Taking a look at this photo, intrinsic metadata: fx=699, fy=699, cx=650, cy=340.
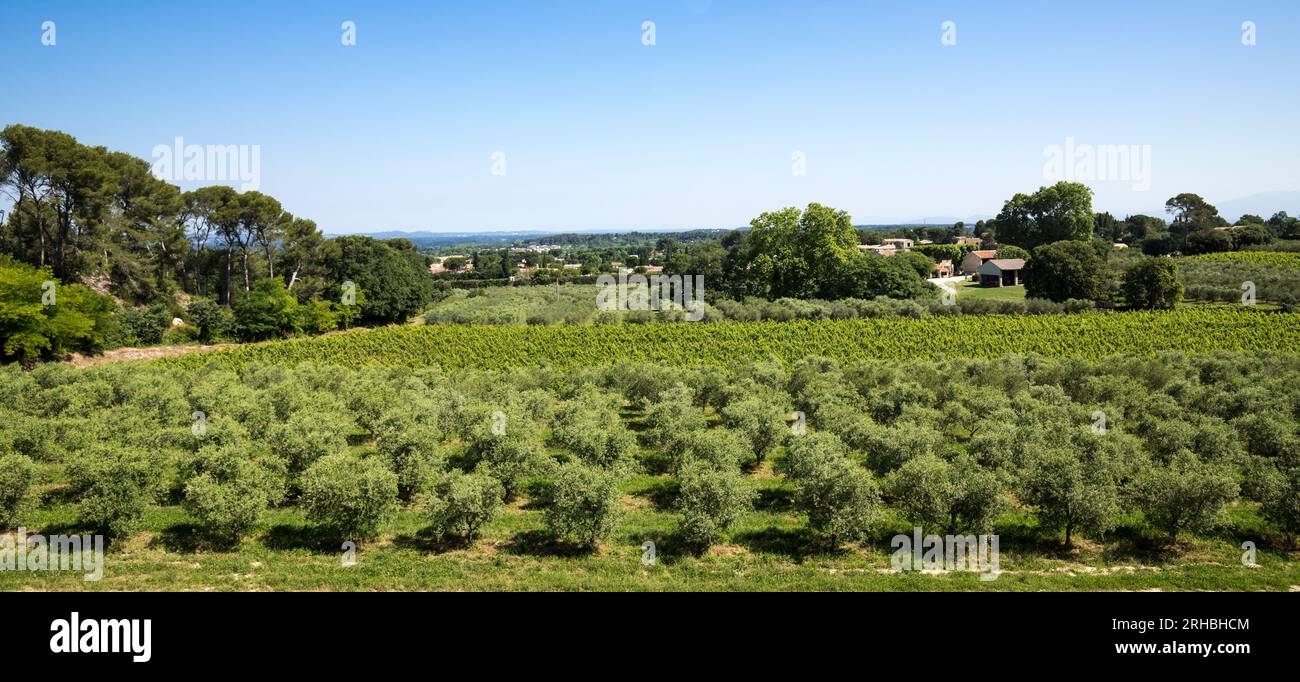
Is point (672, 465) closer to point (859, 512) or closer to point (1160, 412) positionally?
point (859, 512)

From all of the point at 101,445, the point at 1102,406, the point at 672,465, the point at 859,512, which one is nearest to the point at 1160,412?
the point at 1102,406

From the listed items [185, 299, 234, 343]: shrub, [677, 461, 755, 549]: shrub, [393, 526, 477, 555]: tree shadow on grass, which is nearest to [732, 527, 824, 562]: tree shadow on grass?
[677, 461, 755, 549]: shrub

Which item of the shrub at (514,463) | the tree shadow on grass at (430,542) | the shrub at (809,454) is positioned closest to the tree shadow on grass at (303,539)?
the tree shadow on grass at (430,542)

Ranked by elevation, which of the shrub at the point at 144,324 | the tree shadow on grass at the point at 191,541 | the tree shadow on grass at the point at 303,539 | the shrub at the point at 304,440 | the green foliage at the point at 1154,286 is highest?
the green foliage at the point at 1154,286

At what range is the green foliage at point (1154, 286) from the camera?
54062 millimetres

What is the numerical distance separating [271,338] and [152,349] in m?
8.79

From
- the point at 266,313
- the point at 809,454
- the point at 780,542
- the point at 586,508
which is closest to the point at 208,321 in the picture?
the point at 266,313

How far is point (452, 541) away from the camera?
17.8 meters

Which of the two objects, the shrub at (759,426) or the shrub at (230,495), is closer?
the shrub at (230,495)

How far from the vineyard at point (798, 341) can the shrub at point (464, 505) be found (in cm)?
2225

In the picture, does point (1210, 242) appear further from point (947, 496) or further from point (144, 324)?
point (144, 324)

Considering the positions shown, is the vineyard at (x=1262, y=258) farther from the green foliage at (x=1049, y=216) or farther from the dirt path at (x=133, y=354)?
the dirt path at (x=133, y=354)

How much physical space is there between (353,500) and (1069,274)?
59536 millimetres

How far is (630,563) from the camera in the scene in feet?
53.9
